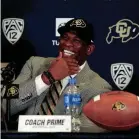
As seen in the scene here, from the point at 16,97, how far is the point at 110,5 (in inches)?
31.9

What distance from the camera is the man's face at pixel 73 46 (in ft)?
7.88

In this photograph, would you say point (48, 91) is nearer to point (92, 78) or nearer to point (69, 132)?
point (92, 78)

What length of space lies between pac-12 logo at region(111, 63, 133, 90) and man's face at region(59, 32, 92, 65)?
0.64 ft

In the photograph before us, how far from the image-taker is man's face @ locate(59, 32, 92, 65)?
2.40 meters

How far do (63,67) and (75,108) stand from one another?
25cm

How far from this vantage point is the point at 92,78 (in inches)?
93.9

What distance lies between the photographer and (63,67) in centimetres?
228

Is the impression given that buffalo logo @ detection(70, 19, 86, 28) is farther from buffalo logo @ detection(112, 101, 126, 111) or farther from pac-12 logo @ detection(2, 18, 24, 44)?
buffalo logo @ detection(112, 101, 126, 111)

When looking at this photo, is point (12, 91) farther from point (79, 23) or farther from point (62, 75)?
point (79, 23)

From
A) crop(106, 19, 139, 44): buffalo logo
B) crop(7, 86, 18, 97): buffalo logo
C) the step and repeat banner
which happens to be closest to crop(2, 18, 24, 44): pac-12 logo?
the step and repeat banner

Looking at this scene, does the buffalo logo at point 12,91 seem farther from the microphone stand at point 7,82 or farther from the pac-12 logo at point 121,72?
the pac-12 logo at point 121,72

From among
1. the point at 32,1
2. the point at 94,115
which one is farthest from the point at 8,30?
the point at 94,115

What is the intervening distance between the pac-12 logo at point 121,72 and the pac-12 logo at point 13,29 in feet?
2.00

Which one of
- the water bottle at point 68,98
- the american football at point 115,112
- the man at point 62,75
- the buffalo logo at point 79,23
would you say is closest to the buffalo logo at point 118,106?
the american football at point 115,112
